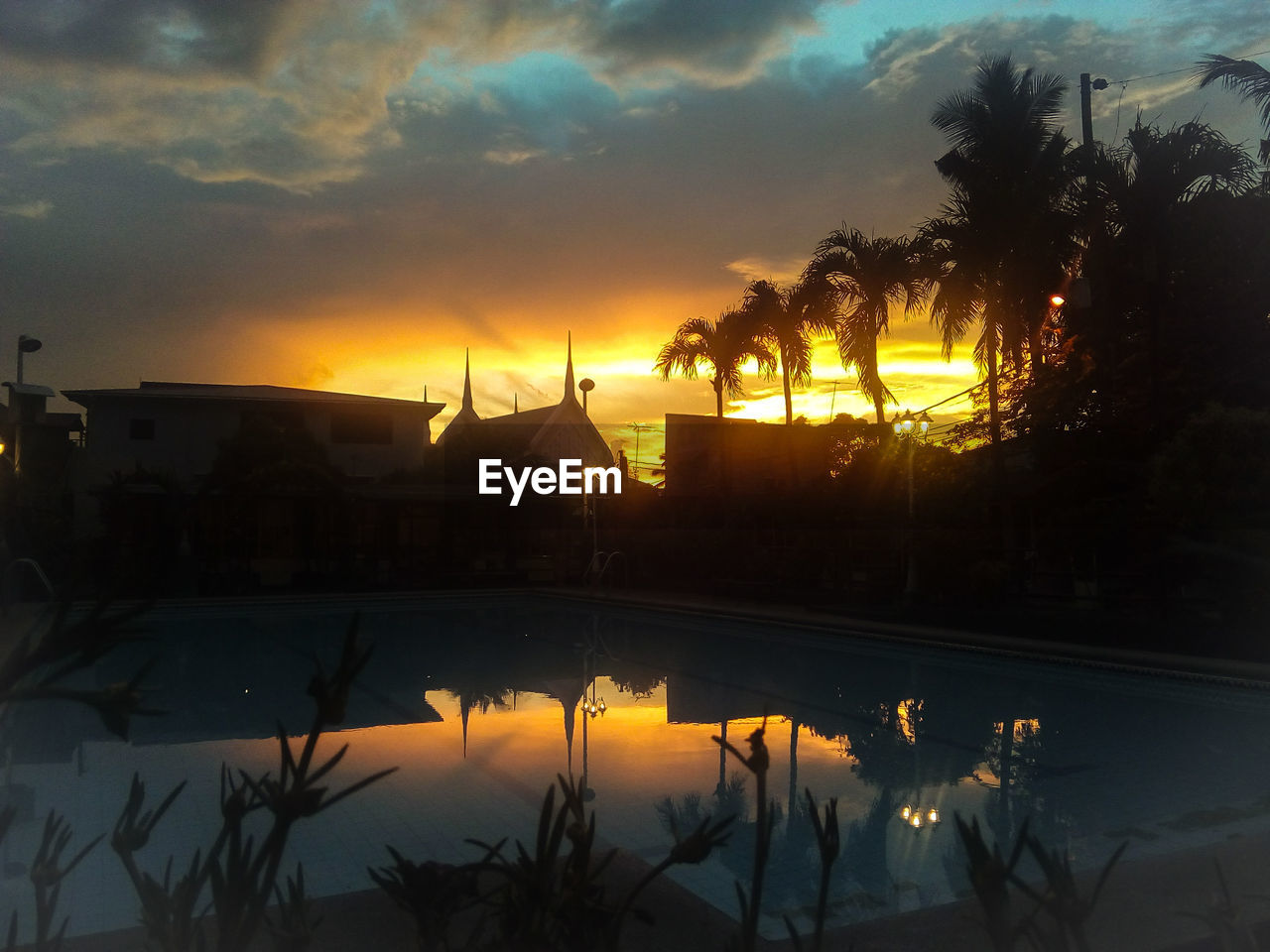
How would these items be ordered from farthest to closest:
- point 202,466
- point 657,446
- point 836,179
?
point 657,446
point 202,466
point 836,179

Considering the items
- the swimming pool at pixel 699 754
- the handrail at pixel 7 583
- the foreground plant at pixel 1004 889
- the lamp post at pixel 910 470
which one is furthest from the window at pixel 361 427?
the foreground plant at pixel 1004 889

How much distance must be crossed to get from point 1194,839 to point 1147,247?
14.7 m

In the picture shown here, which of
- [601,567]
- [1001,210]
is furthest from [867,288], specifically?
[601,567]

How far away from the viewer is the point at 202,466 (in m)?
31.4

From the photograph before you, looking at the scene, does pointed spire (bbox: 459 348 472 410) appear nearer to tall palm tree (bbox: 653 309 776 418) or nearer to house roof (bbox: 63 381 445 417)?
house roof (bbox: 63 381 445 417)

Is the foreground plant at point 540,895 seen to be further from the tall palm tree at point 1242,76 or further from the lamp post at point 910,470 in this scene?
the tall palm tree at point 1242,76

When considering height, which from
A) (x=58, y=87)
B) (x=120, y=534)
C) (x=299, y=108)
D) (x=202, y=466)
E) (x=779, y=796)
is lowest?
(x=779, y=796)

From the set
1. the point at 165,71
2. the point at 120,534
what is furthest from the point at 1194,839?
the point at 120,534

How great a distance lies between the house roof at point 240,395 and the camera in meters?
30.5

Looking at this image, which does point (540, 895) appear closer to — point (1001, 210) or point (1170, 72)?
point (1001, 210)

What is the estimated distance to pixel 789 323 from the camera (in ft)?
82.9

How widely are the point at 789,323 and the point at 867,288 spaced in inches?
102

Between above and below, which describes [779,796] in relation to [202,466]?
below

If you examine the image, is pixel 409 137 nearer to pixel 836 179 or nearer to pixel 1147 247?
pixel 836 179
